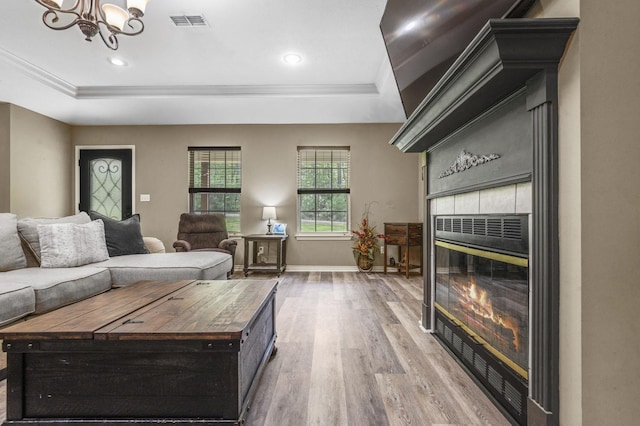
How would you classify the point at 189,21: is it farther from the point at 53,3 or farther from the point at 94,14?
the point at 53,3

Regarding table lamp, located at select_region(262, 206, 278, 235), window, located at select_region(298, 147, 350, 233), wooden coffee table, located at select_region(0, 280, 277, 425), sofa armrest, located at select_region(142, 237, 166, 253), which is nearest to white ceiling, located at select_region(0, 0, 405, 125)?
window, located at select_region(298, 147, 350, 233)

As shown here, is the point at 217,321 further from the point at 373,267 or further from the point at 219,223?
the point at 373,267

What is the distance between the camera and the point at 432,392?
159cm

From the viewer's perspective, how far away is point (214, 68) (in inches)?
152

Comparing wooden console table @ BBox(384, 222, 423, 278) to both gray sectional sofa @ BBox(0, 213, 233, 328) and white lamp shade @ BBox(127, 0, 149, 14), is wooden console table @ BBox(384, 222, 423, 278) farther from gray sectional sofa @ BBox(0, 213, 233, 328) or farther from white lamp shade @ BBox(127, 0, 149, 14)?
white lamp shade @ BBox(127, 0, 149, 14)

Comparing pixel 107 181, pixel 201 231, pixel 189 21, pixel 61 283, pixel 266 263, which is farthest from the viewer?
pixel 107 181

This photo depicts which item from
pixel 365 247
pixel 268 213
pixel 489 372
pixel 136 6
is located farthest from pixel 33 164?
pixel 489 372

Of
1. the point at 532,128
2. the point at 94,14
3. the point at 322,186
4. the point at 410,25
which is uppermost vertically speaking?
the point at 94,14

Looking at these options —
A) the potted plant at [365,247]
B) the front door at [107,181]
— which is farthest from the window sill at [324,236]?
the front door at [107,181]

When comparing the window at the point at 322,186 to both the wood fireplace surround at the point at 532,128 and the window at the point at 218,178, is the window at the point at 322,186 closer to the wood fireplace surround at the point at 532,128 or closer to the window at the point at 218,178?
the window at the point at 218,178

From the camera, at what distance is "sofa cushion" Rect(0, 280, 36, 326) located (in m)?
1.96

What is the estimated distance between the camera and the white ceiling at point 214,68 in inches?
113

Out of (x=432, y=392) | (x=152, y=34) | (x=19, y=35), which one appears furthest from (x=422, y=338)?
(x=19, y=35)
